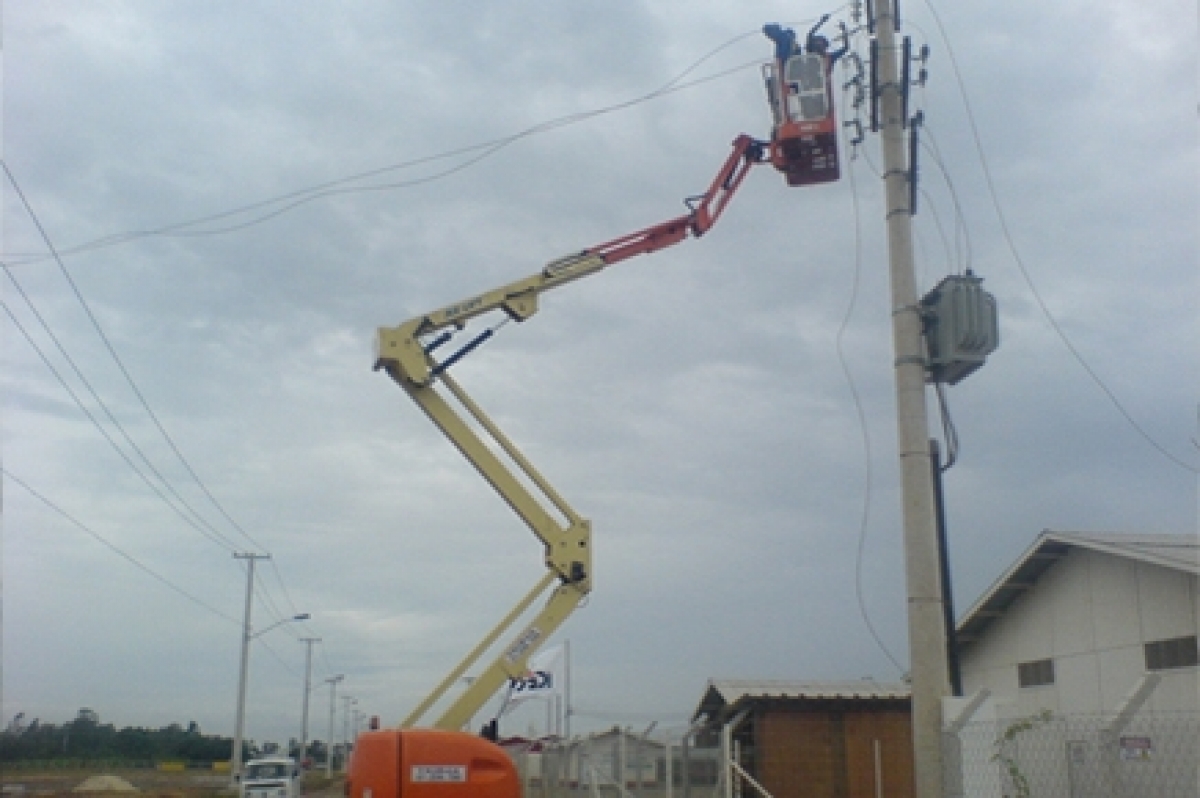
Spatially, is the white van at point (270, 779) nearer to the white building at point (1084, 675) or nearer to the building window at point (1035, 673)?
the white building at point (1084, 675)

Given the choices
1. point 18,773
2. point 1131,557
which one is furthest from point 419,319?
point 18,773

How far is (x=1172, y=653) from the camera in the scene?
16547 mm

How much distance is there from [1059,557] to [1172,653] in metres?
3.28

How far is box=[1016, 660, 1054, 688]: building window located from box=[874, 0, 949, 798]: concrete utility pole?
1050 cm

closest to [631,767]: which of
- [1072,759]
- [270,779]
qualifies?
[1072,759]

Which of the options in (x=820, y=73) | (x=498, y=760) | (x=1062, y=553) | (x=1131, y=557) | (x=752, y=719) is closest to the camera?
(x=498, y=760)

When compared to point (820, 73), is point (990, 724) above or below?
below

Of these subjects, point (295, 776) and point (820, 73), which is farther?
point (295, 776)

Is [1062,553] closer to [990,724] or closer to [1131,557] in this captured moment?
[1131,557]

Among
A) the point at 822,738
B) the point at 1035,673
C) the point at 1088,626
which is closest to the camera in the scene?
the point at 1088,626

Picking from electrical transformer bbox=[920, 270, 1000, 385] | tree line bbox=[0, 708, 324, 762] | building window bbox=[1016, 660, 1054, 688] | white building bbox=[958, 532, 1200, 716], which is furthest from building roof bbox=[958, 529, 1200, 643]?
tree line bbox=[0, 708, 324, 762]

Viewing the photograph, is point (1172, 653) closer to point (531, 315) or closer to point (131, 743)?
point (531, 315)

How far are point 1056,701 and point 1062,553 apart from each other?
98.7 inches

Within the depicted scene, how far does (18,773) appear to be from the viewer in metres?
67.9
